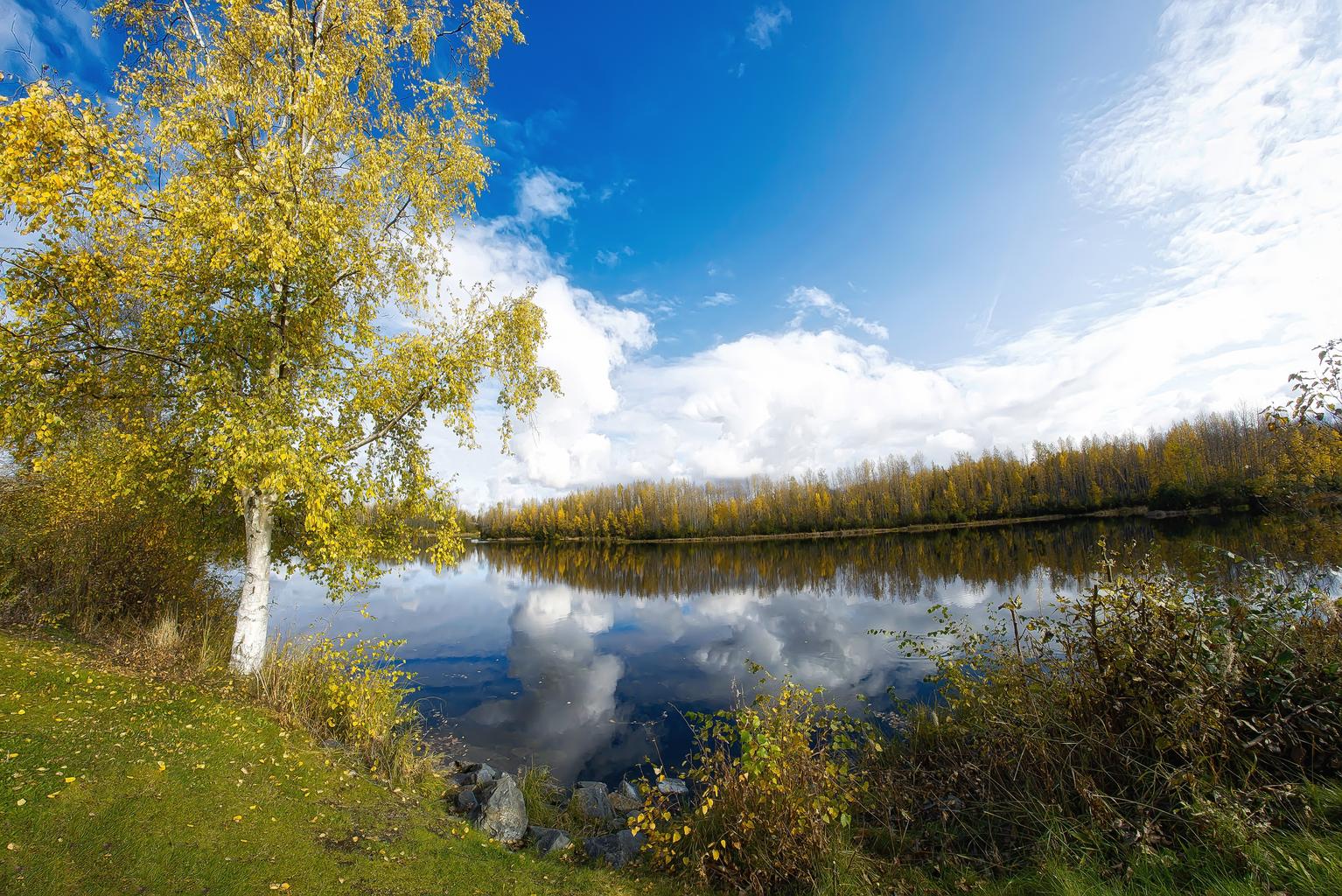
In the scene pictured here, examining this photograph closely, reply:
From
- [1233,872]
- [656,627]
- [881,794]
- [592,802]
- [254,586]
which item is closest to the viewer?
[1233,872]

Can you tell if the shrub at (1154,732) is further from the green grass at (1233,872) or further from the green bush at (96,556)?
the green bush at (96,556)

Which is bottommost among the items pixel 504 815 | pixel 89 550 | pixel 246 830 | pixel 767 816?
pixel 504 815

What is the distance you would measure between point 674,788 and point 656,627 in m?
17.0

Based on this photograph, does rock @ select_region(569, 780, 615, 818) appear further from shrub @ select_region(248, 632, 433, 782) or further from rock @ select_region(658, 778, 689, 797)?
shrub @ select_region(248, 632, 433, 782)

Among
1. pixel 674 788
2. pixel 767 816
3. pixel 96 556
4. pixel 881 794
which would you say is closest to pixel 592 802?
pixel 674 788

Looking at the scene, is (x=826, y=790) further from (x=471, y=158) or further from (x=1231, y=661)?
(x=471, y=158)

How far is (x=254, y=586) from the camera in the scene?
9516mm

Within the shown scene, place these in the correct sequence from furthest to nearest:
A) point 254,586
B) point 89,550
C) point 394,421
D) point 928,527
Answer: point 928,527, point 89,550, point 394,421, point 254,586

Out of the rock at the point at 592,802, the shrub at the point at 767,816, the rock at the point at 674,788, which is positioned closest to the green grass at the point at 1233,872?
the shrub at the point at 767,816

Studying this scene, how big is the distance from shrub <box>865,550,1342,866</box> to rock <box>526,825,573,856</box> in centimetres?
424

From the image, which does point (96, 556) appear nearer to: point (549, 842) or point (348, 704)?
point (348, 704)

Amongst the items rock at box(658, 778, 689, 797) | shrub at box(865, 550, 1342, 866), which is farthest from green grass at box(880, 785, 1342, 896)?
rock at box(658, 778, 689, 797)

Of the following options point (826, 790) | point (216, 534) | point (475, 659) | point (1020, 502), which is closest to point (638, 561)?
A: point (475, 659)

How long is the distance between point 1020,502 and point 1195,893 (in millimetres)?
115934
